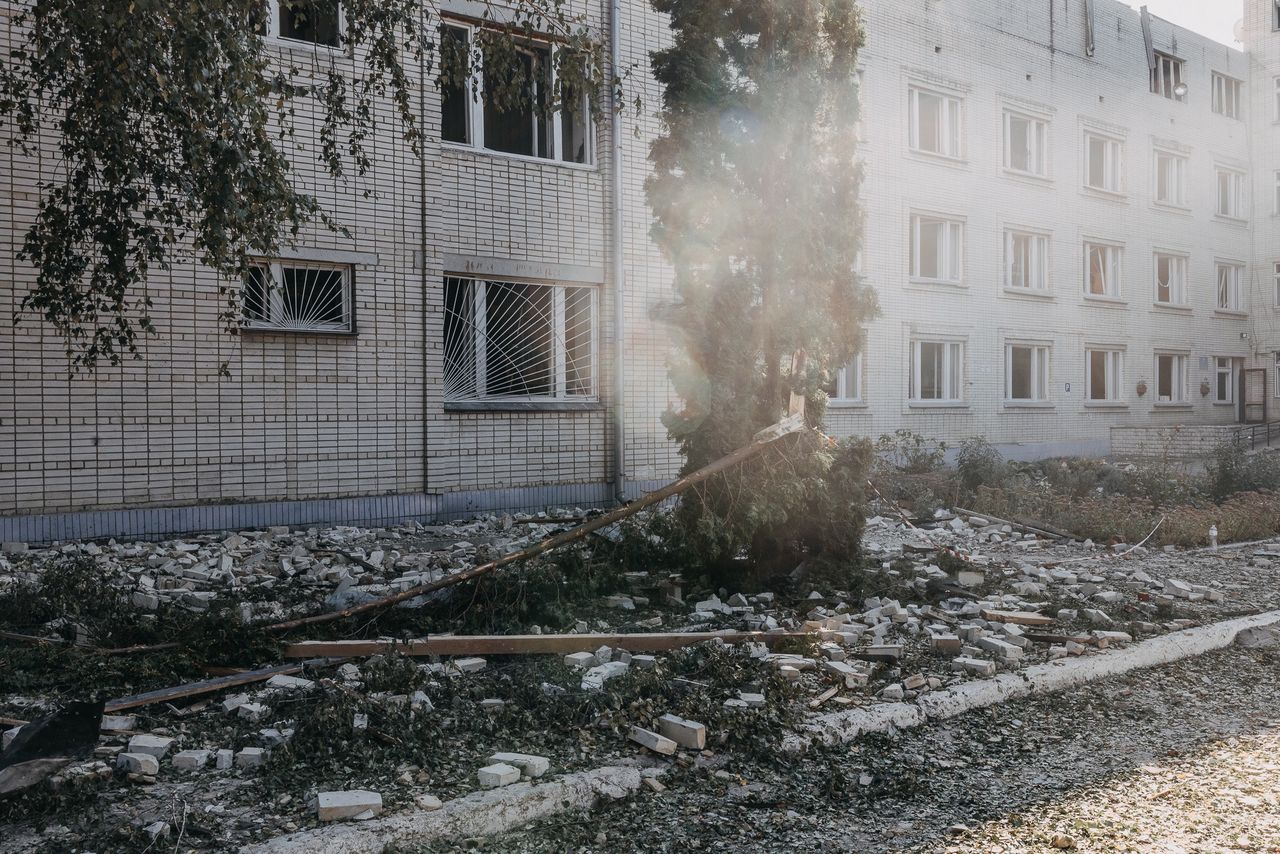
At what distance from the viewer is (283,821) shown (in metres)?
3.38

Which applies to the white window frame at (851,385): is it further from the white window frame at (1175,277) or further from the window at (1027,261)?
A: the white window frame at (1175,277)

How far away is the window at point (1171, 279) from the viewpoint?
2634 centimetres

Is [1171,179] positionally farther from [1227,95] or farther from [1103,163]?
[1227,95]

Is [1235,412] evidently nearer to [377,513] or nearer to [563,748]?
[377,513]

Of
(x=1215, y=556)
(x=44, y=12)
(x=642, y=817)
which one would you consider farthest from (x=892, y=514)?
(x=44, y=12)

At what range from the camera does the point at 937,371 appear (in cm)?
2067

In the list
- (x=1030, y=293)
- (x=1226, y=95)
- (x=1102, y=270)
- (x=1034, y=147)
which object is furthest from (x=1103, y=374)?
(x=1226, y=95)

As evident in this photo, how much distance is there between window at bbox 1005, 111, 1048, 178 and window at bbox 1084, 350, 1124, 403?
15.7ft

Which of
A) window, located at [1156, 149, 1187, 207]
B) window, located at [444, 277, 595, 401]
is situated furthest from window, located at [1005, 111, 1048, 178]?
window, located at [444, 277, 595, 401]

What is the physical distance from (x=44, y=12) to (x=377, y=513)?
23.6ft

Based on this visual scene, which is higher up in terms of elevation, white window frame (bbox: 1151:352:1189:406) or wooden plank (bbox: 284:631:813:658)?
white window frame (bbox: 1151:352:1189:406)

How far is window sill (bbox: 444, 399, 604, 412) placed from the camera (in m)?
12.1

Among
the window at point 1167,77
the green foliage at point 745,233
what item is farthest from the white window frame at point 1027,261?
the green foliage at point 745,233

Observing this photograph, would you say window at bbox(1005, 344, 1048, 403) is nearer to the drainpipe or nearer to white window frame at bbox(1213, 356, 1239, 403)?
white window frame at bbox(1213, 356, 1239, 403)
